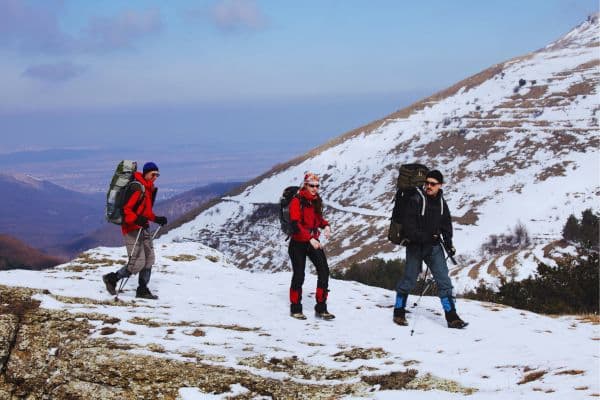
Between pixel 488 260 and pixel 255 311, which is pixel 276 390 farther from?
pixel 488 260

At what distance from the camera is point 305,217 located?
1331 centimetres

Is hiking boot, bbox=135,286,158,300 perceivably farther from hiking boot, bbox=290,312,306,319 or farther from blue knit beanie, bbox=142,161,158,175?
hiking boot, bbox=290,312,306,319

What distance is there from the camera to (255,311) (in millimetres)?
14289

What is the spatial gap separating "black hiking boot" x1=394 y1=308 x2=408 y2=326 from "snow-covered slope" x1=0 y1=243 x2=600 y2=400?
320 millimetres

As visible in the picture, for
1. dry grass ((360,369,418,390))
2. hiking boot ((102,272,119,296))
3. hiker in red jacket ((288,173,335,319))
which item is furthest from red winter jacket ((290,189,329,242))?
hiking boot ((102,272,119,296))

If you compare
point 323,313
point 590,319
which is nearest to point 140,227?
point 323,313

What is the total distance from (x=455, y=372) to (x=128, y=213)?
913 centimetres

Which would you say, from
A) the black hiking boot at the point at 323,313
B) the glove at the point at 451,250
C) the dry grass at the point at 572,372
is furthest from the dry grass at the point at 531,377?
the black hiking boot at the point at 323,313

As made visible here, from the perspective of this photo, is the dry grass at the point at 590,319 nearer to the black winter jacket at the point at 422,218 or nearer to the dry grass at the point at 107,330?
the black winter jacket at the point at 422,218

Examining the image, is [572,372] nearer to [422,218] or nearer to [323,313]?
[422,218]

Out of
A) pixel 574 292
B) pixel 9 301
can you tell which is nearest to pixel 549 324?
pixel 574 292

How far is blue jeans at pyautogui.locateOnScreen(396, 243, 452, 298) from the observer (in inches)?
499

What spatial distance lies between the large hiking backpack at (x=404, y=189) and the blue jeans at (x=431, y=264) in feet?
1.32

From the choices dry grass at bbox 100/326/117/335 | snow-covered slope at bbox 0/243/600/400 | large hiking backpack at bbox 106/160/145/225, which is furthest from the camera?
large hiking backpack at bbox 106/160/145/225
